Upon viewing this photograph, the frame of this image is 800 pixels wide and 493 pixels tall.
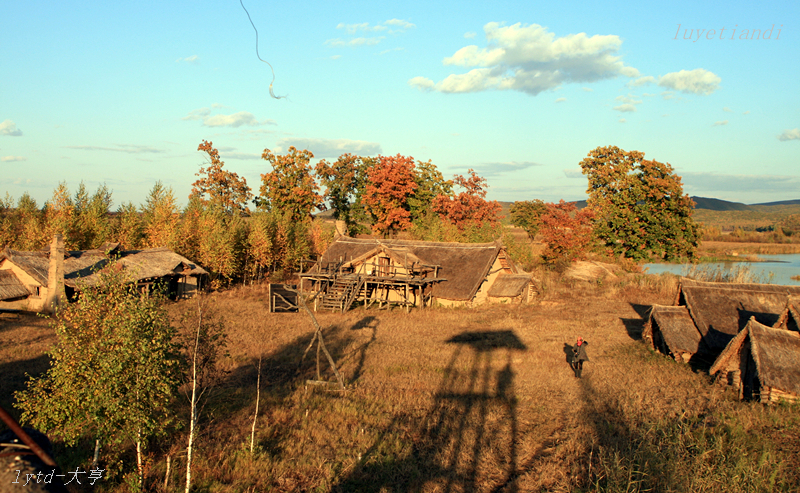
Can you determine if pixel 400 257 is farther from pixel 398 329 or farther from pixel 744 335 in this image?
pixel 744 335

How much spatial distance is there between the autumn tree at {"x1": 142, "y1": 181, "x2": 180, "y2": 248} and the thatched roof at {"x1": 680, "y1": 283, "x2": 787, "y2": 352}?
3240 cm

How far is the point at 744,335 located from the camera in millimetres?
11945

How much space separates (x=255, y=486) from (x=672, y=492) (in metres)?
6.33

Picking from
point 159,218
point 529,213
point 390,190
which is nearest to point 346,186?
point 390,190

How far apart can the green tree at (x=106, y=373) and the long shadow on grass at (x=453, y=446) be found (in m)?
3.25

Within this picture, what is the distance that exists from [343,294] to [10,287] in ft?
55.2

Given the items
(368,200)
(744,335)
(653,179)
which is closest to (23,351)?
(744,335)

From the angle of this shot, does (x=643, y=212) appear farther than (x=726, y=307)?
Yes

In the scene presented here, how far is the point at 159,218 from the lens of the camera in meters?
34.4

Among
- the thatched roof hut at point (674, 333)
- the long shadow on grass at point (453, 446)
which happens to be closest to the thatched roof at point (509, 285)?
the thatched roof hut at point (674, 333)

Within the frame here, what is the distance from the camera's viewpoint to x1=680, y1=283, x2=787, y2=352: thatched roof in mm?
14844

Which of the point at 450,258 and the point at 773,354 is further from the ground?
the point at 450,258

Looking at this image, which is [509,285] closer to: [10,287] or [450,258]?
[450,258]

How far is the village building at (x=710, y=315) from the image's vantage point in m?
14.9
